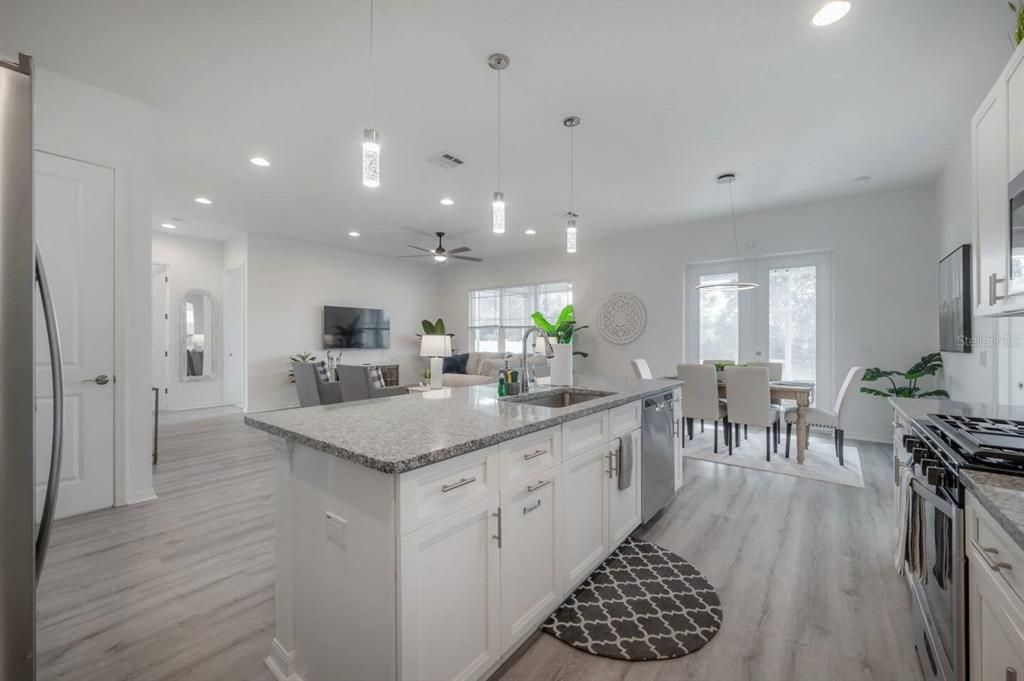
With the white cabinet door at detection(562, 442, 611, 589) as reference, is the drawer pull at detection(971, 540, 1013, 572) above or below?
above

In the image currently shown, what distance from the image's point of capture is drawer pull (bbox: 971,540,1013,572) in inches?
34.4

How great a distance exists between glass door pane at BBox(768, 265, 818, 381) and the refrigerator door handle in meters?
6.28

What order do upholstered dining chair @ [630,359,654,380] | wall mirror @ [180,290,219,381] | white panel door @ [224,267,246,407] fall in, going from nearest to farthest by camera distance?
upholstered dining chair @ [630,359,654,380] → wall mirror @ [180,290,219,381] → white panel door @ [224,267,246,407]

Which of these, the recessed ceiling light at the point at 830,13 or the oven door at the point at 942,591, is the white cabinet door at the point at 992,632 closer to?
the oven door at the point at 942,591

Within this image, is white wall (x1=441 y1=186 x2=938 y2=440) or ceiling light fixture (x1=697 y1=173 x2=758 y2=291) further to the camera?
white wall (x1=441 y1=186 x2=938 y2=440)

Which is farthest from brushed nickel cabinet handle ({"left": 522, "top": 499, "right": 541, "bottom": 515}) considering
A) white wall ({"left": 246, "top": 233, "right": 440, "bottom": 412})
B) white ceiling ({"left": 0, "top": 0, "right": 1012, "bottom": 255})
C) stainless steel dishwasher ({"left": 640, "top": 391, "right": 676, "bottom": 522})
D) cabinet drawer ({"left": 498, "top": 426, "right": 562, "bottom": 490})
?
white wall ({"left": 246, "top": 233, "right": 440, "bottom": 412})

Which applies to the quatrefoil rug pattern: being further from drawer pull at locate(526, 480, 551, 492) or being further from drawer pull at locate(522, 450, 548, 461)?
drawer pull at locate(522, 450, 548, 461)

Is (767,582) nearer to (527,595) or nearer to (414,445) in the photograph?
(527,595)

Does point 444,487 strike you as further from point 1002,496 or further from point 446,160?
point 446,160

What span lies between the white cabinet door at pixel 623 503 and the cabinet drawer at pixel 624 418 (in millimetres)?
46

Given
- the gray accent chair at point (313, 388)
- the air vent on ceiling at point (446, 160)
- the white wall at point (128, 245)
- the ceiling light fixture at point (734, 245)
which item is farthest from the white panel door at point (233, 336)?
the ceiling light fixture at point (734, 245)

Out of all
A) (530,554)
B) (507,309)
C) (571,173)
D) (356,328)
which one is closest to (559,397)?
(530,554)

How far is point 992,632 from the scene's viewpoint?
947 millimetres

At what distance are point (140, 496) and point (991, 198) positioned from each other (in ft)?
16.4
